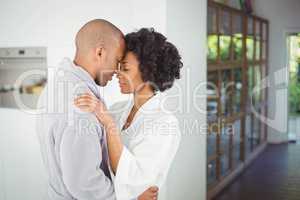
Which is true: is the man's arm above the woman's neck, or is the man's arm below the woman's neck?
below

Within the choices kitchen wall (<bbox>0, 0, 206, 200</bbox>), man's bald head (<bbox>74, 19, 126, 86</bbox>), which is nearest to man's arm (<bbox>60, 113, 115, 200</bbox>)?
man's bald head (<bbox>74, 19, 126, 86</bbox>)

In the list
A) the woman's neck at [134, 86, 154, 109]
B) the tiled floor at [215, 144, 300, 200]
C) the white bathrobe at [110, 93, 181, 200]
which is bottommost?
the tiled floor at [215, 144, 300, 200]

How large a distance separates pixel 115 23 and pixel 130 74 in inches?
27.9

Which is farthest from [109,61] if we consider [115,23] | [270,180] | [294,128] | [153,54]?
[294,128]

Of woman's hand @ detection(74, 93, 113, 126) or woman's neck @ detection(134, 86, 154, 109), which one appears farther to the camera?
woman's neck @ detection(134, 86, 154, 109)

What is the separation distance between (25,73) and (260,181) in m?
2.95

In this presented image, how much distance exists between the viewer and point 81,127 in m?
1.36

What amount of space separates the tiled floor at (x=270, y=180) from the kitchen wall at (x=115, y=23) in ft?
3.45

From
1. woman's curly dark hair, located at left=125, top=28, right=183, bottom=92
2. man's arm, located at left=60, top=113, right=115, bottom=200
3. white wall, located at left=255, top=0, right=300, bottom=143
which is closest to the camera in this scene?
man's arm, located at left=60, top=113, right=115, bottom=200

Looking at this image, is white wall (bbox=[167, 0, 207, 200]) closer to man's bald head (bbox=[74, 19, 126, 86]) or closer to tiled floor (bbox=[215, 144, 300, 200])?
man's bald head (bbox=[74, 19, 126, 86])

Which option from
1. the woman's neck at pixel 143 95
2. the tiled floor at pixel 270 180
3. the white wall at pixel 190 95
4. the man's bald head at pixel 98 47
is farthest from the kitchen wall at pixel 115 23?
the tiled floor at pixel 270 180

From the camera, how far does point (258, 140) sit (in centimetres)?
566

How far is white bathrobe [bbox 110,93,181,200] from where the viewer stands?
1506mm

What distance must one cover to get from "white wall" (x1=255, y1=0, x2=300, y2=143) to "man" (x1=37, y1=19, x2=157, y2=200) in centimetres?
475
